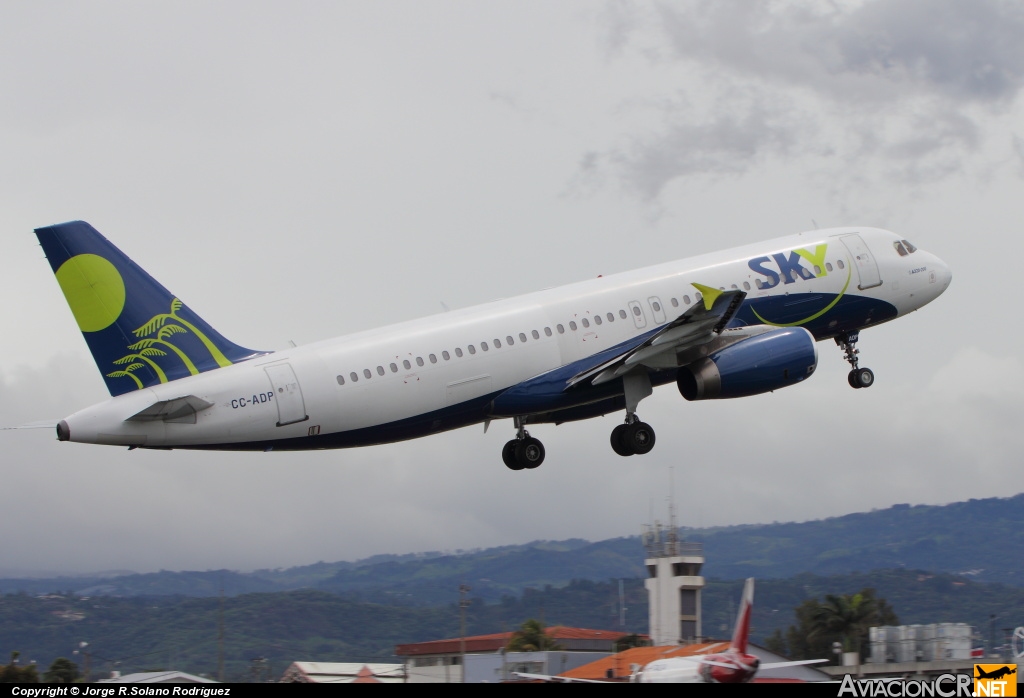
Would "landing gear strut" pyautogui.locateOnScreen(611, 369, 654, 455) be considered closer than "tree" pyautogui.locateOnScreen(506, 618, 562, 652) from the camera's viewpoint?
Yes

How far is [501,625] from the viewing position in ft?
479

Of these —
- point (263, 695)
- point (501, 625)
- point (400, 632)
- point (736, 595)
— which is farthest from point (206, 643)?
point (263, 695)

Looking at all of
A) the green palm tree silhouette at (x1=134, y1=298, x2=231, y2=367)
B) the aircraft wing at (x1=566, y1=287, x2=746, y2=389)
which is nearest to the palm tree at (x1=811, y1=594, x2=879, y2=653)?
the aircraft wing at (x1=566, y1=287, x2=746, y2=389)

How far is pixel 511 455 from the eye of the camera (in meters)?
41.1

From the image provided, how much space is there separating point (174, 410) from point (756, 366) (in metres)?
17.4

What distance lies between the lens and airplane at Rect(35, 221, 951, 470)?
1305 inches

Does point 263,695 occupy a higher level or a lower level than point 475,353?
lower

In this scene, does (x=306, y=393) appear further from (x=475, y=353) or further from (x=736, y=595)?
(x=736, y=595)

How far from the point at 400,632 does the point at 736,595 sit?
160 ft

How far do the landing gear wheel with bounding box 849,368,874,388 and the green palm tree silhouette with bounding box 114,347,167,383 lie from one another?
25406mm

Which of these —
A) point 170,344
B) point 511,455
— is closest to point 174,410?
point 170,344

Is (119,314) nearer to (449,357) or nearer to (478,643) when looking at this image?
(449,357)

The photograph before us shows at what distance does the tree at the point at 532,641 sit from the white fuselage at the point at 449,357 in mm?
45401

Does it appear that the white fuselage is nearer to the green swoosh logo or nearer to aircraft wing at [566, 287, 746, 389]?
the green swoosh logo
